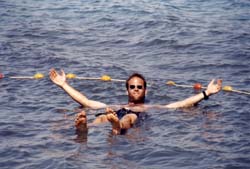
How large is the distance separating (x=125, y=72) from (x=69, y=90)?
3.80m

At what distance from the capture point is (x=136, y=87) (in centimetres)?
1008

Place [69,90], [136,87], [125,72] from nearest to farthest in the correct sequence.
A: [69,90] < [136,87] < [125,72]

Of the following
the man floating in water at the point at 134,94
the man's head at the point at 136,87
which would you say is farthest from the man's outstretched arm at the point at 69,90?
the man's head at the point at 136,87

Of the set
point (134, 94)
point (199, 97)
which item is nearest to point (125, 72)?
point (134, 94)

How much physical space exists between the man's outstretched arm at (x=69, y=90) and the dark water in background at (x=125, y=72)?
204 millimetres

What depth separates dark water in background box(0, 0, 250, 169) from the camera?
737 centimetres

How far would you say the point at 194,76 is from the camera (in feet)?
42.5

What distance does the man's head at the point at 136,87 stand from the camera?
10016 millimetres

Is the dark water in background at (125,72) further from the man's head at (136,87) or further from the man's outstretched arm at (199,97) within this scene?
the man's head at (136,87)

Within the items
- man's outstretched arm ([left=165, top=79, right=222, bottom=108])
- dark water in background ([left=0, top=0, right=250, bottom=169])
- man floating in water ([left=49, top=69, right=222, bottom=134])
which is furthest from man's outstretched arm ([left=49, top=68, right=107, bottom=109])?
man's outstretched arm ([left=165, top=79, right=222, bottom=108])

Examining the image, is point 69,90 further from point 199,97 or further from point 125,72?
point 125,72

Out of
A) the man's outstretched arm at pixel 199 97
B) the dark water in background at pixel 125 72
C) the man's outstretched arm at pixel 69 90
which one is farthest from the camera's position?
the man's outstretched arm at pixel 199 97

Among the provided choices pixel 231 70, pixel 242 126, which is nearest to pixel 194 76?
pixel 231 70

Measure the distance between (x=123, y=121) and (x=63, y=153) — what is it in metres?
1.74
